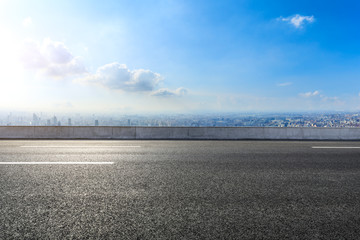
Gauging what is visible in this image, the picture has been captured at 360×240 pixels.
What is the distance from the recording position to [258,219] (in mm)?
2852

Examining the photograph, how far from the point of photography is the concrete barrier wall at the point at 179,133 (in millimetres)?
13523

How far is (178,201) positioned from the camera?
3.41 metres

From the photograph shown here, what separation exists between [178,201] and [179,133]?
34.3 ft

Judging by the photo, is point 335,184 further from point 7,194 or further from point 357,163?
point 7,194

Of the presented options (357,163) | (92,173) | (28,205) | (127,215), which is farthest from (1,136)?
(357,163)

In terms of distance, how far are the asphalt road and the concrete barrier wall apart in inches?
310

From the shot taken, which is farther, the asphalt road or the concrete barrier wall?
Result: the concrete barrier wall

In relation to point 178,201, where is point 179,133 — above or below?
above

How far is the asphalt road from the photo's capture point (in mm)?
2564

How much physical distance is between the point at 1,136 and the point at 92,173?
39.2 ft

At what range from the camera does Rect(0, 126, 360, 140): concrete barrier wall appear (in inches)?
532

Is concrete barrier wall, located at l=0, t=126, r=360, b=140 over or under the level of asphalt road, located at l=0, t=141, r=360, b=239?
over

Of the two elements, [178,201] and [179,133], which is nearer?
[178,201]

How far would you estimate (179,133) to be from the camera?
13859 millimetres
